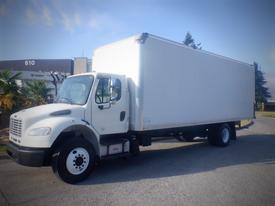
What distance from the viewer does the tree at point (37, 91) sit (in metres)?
18.6

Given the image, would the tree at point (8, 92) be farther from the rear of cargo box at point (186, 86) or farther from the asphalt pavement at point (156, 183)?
the rear of cargo box at point (186, 86)

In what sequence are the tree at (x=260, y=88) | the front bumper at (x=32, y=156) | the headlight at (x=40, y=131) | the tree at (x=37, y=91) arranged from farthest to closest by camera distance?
the tree at (x=260, y=88)
the tree at (x=37, y=91)
the headlight at (x=40, y=131)
the front bumper at (x=32, y=156)

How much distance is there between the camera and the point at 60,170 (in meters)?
6.24

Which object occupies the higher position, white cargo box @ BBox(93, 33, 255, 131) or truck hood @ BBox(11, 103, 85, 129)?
white cargo box @ BBox(93, 33, 255, 131)

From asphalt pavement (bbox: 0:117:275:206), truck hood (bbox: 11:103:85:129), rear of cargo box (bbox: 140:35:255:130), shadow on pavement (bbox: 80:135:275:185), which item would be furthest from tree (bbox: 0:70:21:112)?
rear of cargo box (bbox: 140:35:255:130)

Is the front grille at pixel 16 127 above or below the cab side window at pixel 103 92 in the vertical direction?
below

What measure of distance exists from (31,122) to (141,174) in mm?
3167

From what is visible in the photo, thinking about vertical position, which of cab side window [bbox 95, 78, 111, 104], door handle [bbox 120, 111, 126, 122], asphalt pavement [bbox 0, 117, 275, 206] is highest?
cab side window [bbox 95, 78, 111, 104]

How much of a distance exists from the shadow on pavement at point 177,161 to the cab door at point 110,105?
3.90 ft

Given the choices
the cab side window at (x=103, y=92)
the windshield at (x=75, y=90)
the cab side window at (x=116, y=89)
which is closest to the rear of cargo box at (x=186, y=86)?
the cab side window at (x=116, y=89)

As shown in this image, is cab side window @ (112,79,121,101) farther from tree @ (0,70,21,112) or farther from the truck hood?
tree @ (0,70,21,112)

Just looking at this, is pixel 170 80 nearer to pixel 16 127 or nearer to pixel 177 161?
pixel 177 161

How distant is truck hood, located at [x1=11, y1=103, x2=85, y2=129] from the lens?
631cm

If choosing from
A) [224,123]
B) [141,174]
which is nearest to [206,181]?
[141,174]
